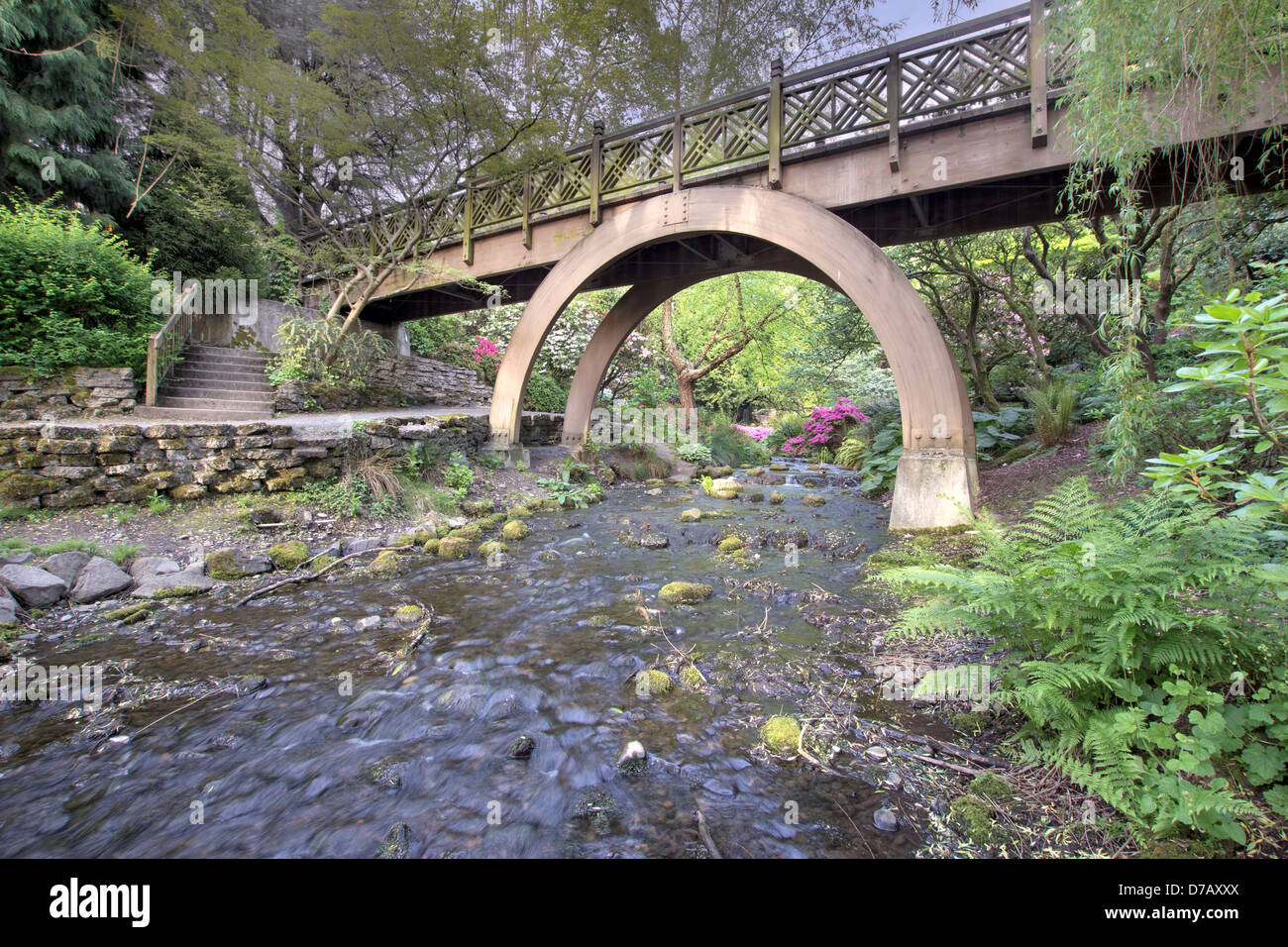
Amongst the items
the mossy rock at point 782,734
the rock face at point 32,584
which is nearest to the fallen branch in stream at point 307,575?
the rock face at point 32,584

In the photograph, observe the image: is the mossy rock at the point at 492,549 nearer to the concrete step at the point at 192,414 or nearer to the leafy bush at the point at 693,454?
the concrete step at the point at 192,414

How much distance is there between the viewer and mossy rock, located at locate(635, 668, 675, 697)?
3115mm

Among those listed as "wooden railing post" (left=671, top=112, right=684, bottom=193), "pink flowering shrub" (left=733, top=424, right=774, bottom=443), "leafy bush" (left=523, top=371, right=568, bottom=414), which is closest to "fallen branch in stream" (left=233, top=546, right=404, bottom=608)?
"wooden railing post" (left=671, top=112, right=684, bottom=193)

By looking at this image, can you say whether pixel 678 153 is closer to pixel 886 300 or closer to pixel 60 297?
pixel 886 300

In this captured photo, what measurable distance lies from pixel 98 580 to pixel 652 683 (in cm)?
462

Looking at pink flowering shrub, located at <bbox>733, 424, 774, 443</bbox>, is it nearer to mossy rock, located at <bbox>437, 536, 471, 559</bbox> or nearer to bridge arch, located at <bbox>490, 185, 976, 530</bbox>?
bridge arch, located at <bbox>490, 185, 976, 530</bbox>

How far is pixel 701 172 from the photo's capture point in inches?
334

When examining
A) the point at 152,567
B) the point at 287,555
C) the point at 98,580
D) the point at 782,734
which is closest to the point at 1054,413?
the point at 782,734

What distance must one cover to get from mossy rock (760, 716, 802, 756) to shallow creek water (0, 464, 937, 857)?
0.30 ft

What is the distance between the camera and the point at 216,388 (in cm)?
891

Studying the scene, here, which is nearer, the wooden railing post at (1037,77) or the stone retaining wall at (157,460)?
the stone retaining wall at (157,460)

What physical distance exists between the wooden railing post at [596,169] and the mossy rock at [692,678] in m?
8.30

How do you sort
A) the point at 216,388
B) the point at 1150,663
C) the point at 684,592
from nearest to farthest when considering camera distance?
the point at 1150,663 → the point at 684,592 → the point at 216,388

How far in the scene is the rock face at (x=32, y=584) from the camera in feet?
13.1
